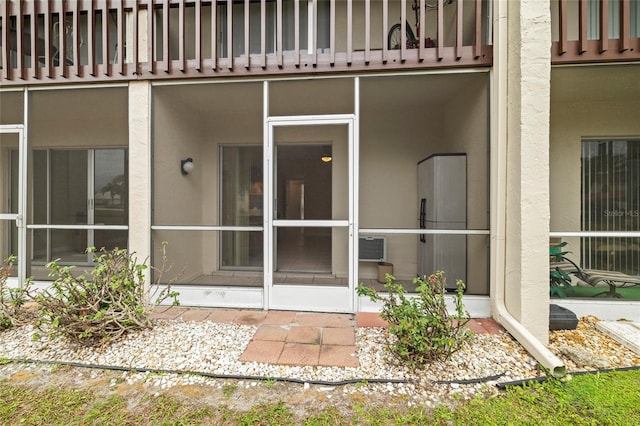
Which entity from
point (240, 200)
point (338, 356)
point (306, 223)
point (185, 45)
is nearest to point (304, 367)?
point (338, 356)

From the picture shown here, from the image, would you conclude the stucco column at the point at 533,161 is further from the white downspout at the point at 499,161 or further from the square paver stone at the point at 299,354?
the square paver stone at the point at 299,354

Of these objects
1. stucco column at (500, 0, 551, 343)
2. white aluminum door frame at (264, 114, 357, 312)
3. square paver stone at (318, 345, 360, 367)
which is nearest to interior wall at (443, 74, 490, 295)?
stucco column at (500, 0, 551, 343)

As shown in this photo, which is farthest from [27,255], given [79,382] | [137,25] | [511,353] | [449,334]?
[511,353]

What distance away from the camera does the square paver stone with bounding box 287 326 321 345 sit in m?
2.60

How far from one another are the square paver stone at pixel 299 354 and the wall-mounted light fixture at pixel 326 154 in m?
2.58

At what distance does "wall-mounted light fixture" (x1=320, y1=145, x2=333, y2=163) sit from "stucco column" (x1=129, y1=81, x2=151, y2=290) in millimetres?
2242

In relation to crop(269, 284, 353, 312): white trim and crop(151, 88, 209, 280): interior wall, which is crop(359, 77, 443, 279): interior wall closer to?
crop(269, 284, 353, 312): white trim

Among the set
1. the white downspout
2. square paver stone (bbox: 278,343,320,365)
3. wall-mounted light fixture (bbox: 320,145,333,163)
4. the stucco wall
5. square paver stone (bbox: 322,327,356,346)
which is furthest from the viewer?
wall-mounted light fixture (bbox: 320,145,333,163)

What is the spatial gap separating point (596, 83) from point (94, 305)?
5.88 meters

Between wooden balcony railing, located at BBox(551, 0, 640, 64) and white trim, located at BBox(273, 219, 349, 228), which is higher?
wooden balcony railing, located at BBox(551, 0, 640, 64)

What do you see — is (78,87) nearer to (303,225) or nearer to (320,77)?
(320,77)

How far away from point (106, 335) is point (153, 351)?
46cm

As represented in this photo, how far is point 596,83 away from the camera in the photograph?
3.43m

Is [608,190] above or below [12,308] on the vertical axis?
above
